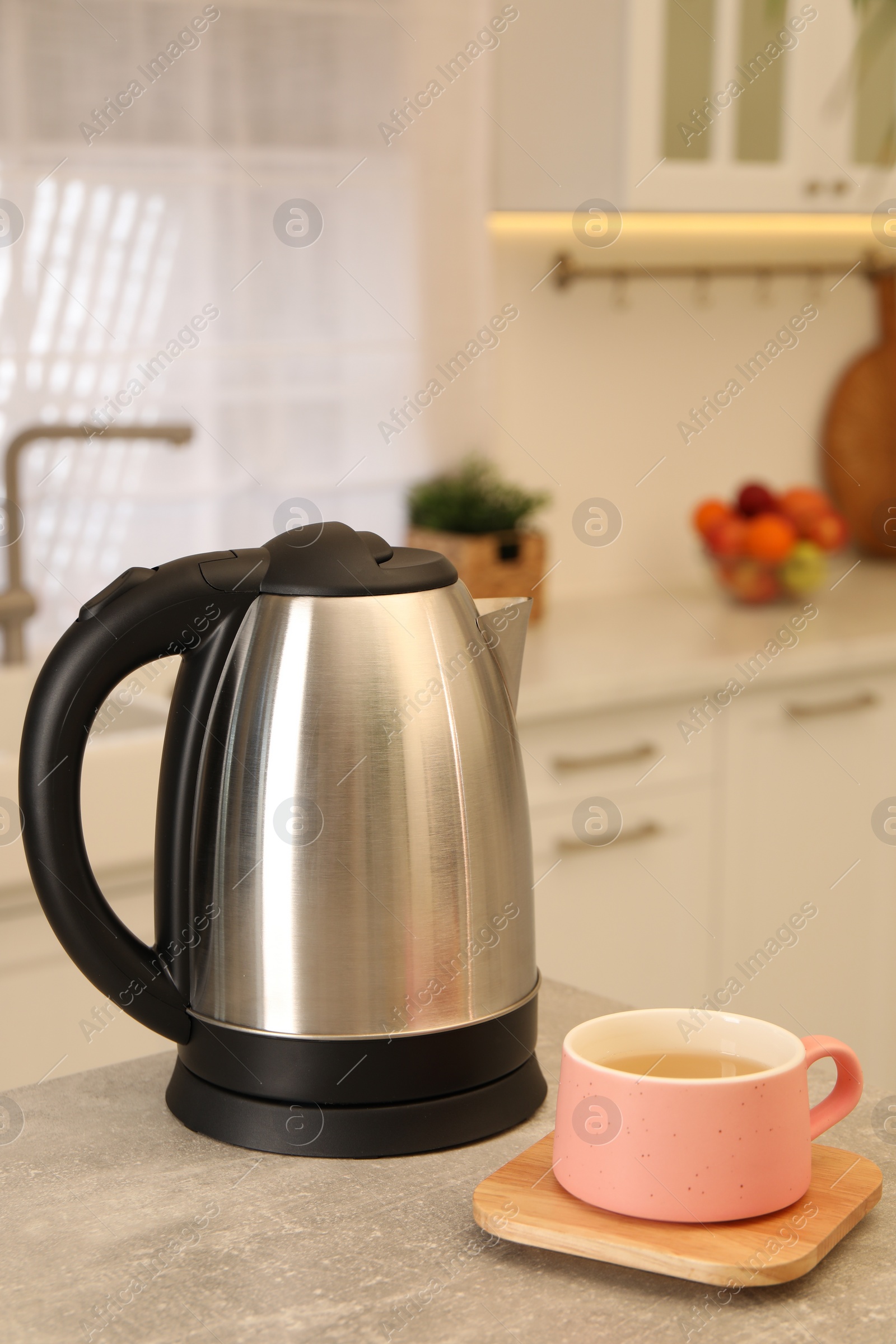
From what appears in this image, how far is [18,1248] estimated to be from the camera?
0.57 metres

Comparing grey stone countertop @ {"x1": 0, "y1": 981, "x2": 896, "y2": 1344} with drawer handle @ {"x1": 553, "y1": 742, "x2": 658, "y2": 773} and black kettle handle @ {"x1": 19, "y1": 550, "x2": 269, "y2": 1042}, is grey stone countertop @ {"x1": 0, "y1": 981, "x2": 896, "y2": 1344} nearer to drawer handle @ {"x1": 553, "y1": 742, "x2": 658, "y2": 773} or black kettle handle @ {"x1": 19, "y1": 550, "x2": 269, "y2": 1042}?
black kettle handle @ {"x1": 19, "y1": 550, "x2": 269, "y2": 1042}

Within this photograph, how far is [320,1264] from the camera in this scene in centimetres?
55

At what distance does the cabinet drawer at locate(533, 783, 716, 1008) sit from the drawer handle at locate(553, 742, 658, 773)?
0.19ft

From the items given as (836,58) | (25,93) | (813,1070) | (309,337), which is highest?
(836,58)

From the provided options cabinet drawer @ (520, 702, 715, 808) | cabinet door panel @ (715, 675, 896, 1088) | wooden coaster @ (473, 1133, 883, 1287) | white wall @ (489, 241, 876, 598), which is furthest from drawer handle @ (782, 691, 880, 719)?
wooden coaster @ (473, 1133, 883, 1287)

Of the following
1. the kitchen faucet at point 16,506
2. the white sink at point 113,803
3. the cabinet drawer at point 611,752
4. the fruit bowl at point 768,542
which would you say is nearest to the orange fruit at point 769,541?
the fruit bowl at point 768,542

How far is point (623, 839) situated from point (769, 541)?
2.18 ft

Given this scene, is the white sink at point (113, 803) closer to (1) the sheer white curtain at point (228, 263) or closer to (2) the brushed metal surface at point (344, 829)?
(1) the sheer white curtain at point (228, 263)

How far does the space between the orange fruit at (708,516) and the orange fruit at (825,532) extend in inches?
5.5

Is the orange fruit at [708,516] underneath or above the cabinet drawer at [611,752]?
above

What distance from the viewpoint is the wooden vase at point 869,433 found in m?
2.79

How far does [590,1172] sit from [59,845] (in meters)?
0.27

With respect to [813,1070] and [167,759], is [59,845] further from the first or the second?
[813,1070]

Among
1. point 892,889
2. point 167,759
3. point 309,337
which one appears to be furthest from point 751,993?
point 167,759
